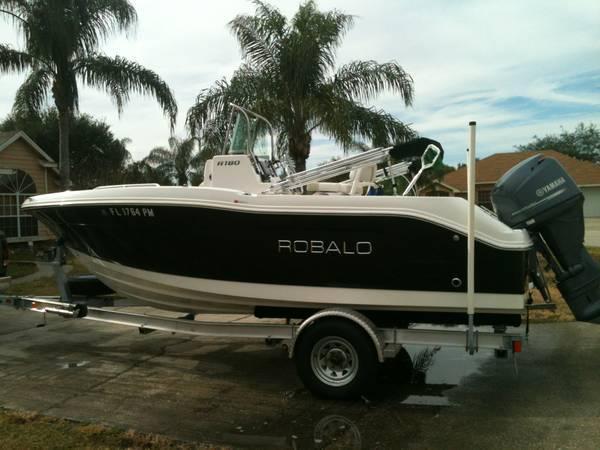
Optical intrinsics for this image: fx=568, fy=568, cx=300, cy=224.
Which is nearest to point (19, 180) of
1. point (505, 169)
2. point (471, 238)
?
point (471, 238)

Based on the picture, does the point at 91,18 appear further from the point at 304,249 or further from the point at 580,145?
the point at 580,145

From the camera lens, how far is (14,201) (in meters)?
19.4

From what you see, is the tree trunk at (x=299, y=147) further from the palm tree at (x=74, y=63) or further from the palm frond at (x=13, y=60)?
the palm frond at (x=13, y=60)

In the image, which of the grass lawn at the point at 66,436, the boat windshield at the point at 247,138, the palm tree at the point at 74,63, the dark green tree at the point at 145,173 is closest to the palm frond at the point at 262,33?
the palm tree at the point at 74,63

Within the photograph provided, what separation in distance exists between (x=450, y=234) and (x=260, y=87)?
31.8 ft

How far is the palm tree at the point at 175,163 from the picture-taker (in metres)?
29.8

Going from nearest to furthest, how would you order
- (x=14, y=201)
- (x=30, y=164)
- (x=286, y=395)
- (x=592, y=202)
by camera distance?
1. (x=286, y=395)
2. (x=14, y=201)
3. (x=30, y=164)
4. (x=592, y=202)

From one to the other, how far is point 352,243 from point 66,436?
2708mm

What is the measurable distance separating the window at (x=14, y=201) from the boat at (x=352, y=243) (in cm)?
1512

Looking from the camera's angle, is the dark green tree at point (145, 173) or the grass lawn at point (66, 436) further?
the dark green tree at point (145, 173)

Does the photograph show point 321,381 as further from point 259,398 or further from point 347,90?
point 347,90

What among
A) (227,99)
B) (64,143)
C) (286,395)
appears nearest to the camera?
(286,395)

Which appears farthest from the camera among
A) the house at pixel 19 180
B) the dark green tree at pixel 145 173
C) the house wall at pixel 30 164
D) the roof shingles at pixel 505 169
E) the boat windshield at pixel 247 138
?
the roof shingles at pixel 505 169

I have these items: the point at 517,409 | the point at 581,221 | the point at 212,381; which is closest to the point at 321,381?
the point at 212,381
